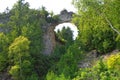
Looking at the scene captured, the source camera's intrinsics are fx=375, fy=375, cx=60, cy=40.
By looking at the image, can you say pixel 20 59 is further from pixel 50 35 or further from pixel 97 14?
pixel 50 35

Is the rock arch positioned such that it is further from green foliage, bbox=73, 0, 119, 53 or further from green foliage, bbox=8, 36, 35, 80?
green foliage, bbox=73, 0, 119, 53

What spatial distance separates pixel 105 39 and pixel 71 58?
17.5 ft

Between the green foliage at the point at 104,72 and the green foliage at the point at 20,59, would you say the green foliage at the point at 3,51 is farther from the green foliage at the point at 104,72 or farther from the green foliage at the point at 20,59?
the green foliage at the point at 104,72

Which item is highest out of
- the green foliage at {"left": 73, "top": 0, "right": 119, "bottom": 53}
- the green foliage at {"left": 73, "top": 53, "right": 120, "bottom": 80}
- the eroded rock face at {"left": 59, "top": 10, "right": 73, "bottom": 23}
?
the eroded rock face at {"left": 59, "top": 10, "right": 73, "bottom": 23}

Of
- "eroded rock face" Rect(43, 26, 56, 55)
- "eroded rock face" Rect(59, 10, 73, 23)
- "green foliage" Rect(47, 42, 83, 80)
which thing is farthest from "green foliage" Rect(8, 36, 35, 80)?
"eroded rock face" Rect(59, 10, 73, 23)

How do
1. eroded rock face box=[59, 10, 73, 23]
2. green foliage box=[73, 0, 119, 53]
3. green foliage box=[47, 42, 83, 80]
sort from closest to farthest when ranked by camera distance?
green foliage box=[73, 0, 119, 53] < green foliage box=[47, 42, 83, 80] < eroded rock face box=[59, 10, 73, 23]

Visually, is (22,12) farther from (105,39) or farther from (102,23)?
(102,23)

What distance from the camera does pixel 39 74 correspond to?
74.7 feet

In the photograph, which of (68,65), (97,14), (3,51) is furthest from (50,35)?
(97,14)

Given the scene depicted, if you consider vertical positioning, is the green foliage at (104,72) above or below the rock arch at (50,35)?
below

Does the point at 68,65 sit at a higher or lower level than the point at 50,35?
lower

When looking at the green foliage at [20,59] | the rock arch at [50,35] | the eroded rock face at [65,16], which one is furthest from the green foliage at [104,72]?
the eroded rock face at [65,16]

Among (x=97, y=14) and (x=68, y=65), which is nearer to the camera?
(x=97, y=14)

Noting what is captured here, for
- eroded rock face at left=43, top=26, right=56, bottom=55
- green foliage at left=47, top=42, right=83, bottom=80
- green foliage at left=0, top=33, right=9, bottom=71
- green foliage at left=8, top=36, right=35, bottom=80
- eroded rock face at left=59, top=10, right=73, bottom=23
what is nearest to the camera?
green foliage at left=47, top=42, right=83, bottom=80
